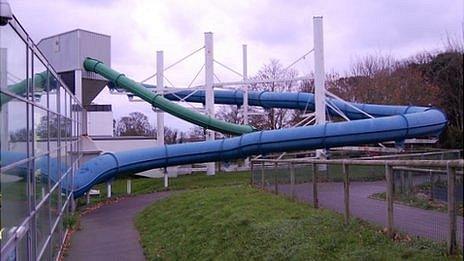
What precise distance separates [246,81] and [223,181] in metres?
7.27

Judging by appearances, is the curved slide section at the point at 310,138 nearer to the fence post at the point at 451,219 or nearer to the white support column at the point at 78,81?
the white support column at the point at 78,81

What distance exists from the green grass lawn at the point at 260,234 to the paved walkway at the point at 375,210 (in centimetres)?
24

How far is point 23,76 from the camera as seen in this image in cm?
598

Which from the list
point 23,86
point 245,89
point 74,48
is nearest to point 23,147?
point 23,86

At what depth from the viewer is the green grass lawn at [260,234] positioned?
7184 millimetres

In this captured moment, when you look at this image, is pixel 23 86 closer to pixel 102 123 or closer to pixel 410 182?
pixel 410 182

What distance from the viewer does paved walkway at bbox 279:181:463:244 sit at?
6.98m

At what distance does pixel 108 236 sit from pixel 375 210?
266 inches

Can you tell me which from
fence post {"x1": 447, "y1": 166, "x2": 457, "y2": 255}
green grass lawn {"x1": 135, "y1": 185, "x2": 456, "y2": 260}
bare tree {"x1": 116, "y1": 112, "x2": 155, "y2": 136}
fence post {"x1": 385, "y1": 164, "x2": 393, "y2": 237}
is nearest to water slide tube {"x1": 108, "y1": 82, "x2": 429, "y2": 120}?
green grass lawn {"x1": 135, "y1": 185, "x2": 456, "y2": 260}

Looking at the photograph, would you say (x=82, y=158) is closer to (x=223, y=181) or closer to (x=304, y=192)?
(x=223, y=181)

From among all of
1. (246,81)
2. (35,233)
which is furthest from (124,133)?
(35,233)

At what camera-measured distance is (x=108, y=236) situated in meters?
13.9

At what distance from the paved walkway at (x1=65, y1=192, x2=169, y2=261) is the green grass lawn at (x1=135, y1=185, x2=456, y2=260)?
0.31 metres

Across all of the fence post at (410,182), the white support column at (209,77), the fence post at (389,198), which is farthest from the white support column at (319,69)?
the fence post at (389,198)
